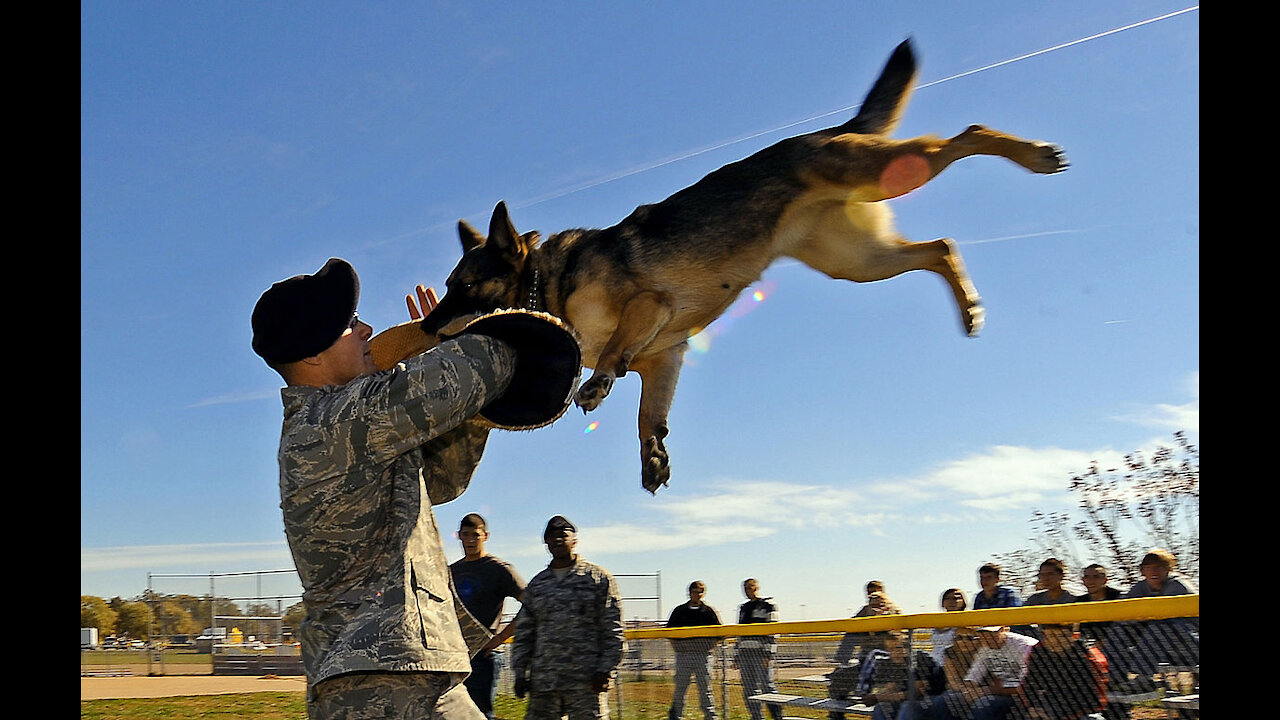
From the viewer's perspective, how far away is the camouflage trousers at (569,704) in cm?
725

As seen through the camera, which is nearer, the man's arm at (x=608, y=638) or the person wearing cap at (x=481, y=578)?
the man's arm at (x=608, y=638)

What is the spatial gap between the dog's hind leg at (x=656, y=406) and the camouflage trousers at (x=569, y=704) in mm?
2143

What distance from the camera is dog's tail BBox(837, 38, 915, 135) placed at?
670cm

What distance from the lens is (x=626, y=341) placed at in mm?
6121

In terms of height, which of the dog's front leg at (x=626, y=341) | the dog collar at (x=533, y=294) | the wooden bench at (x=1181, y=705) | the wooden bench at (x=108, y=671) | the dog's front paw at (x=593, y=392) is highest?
the dog collar at (x=533, y=294)

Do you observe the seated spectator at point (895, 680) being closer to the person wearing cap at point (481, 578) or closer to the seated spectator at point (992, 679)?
the seated spectator at point (992, 679)

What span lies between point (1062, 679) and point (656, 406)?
9.20ft

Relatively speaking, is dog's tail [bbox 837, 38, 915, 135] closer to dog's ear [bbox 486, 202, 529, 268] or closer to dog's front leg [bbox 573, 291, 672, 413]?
dog's front leg [bbox 573, 291, 672, 413]

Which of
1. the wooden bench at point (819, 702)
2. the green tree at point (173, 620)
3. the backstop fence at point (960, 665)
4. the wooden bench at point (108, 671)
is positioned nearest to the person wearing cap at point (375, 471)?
the backstop fence at point (960, 665)

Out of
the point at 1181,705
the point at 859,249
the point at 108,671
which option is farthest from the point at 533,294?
the point at 108,671

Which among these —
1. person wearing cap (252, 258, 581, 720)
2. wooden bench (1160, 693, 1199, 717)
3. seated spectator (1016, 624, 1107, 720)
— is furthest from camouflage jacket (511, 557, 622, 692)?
person wearing cap (252, 258, 581, 720)

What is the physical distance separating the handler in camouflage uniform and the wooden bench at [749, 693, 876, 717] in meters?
1.07
